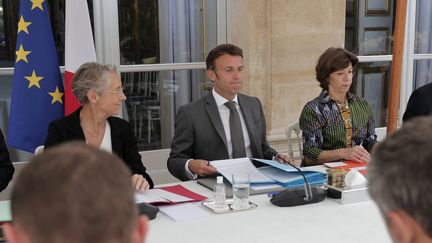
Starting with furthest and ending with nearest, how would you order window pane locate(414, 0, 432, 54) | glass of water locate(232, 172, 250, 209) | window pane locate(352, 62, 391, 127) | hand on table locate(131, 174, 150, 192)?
window pane locate(414, 0, 432, 54), window pane locate(352, 62, 391, 127), hand on table locate(131, 174, 150, 192), glass of water locate(232, 172, 250, 209)

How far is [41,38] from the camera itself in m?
3.27

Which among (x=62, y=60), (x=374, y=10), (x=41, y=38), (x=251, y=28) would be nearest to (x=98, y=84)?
(x=41, y=38)

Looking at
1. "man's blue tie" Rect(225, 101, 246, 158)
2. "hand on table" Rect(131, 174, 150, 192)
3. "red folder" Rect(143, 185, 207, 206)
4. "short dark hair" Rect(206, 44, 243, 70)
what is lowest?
"red folder" Rect(143, 185, 207, 206)

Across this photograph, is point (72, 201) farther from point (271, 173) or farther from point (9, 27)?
point (9, 27)

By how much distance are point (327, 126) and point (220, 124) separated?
0.65 m

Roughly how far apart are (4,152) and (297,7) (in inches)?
100

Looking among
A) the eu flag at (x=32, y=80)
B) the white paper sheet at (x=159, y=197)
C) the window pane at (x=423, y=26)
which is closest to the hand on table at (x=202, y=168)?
the white paper sheet at (x=159, y=197)

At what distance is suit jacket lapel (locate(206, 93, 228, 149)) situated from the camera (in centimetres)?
286

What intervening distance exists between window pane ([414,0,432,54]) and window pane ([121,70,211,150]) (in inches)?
94.5

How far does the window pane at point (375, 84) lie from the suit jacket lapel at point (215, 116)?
8.48ft

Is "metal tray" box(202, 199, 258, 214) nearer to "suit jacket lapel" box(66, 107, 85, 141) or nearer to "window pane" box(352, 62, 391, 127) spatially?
"suit jacket lapel" box(66, 107, 85, 141)

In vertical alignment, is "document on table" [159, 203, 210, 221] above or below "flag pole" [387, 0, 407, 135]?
below

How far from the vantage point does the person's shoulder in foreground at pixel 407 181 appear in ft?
2.77

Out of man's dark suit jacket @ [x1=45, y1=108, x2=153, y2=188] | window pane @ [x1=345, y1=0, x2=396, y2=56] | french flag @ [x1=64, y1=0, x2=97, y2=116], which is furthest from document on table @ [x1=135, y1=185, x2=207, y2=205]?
window pane @ [x1=345, y1=0, x2=396, y2=56]
